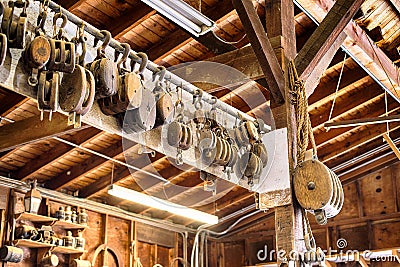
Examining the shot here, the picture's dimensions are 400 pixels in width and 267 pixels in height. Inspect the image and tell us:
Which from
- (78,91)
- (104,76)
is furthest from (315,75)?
(78,91)

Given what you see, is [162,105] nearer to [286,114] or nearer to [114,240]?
[286,114]

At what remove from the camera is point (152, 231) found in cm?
929

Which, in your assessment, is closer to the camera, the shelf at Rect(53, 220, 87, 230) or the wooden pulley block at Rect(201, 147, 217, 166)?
the wooden pulley block at Rect(201, 147, 217, 166)

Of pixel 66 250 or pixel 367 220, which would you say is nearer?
pixel 66 250

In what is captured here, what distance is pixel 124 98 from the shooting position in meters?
3.17

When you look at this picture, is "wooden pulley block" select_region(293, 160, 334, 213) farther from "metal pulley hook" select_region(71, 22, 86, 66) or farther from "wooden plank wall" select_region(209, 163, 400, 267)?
"wooden plank wall" select_region(209, 163, 400, 267)

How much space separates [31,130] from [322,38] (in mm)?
2180

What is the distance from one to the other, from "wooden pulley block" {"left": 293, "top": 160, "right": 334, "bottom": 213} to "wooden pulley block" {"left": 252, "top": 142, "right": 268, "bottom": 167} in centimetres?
84

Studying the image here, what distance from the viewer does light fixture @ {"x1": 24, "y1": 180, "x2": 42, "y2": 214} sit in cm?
717

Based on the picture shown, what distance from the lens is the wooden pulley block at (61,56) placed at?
2.85 meters

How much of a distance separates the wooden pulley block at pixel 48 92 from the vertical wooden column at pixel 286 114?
1.40 m

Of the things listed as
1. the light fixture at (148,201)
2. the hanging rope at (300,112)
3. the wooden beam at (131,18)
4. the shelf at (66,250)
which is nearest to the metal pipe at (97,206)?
the shelf at (66,250)

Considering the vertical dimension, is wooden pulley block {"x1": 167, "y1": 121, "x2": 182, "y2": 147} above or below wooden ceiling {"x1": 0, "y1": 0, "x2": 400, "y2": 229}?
below

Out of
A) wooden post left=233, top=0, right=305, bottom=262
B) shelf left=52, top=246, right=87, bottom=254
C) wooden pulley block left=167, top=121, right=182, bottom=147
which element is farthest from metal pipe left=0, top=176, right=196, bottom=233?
wooden post left=233, top=0, right=305, bottom=262
